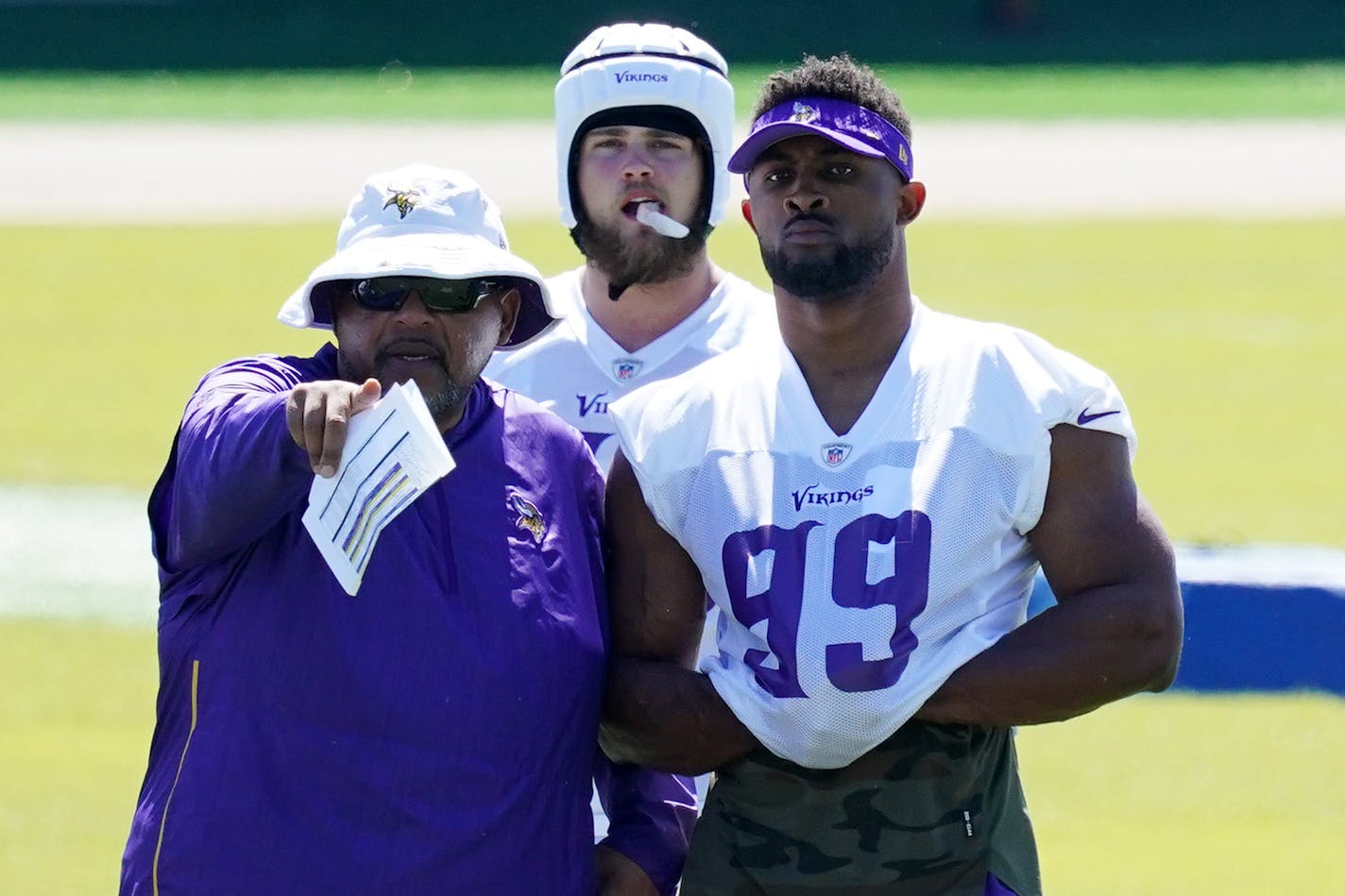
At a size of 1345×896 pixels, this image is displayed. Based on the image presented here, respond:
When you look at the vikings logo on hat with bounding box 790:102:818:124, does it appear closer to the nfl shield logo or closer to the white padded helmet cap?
the nfl shield logo

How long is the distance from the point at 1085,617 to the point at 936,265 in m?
13.3

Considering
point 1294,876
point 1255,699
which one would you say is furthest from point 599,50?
point 1255,699

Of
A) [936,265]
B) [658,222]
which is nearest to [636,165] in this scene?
[658,222]

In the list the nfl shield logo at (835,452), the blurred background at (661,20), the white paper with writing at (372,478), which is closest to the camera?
the white paper with writing at (372,478)

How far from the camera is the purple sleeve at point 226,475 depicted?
9.82ft

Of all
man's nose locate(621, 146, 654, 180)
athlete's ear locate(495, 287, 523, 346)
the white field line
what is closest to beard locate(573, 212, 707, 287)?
man's nose locate(621, 146, 654, 180)

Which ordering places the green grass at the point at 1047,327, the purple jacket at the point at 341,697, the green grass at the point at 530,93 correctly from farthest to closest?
Result: the green grass at the point at 530,93
the green grass at the point at 1047,327
the purple jacket at the point at 341,697

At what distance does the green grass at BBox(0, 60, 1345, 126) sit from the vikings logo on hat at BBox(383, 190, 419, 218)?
57.3ft

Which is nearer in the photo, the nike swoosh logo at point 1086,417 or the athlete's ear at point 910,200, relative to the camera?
the nike swoosh logo at point 1086,417

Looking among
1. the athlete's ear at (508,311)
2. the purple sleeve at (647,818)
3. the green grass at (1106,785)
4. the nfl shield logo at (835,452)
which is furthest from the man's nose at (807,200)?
the green grass at (1106,785)

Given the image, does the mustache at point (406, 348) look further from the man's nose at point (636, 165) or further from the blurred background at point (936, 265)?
the blurred background at point (936, 265)

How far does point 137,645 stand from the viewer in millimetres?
8195

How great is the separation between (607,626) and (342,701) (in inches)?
20.2

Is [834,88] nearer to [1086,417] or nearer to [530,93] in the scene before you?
[1086,417]
